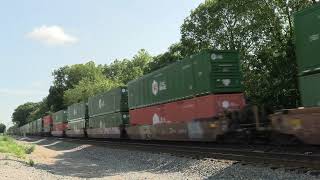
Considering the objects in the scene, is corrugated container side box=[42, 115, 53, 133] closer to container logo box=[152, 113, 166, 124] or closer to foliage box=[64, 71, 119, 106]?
foliage box=[64, 71, 119, 106]

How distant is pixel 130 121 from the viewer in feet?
98.5

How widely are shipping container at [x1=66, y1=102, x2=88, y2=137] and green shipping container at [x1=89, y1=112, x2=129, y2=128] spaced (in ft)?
9.30

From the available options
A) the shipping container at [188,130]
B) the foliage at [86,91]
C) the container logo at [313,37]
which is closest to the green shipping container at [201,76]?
the shipping container at [188,130]

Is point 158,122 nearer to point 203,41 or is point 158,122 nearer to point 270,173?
point 270,173

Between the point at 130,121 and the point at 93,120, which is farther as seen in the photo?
the point at 93,120

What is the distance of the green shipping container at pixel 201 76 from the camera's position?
1975cm

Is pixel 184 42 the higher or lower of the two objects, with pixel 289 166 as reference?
higher

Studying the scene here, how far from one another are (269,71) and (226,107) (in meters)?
14.4

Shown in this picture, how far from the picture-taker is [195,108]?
67.2ft

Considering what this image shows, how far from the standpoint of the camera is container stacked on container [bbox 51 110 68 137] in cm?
5550

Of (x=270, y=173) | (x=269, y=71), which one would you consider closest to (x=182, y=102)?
(x=270, y=173)

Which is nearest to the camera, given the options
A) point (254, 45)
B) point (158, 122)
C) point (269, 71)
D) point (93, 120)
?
point (158, 122)

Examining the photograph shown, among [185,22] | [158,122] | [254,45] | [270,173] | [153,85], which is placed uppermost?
[185,22]

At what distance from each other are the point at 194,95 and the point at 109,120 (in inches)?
595
